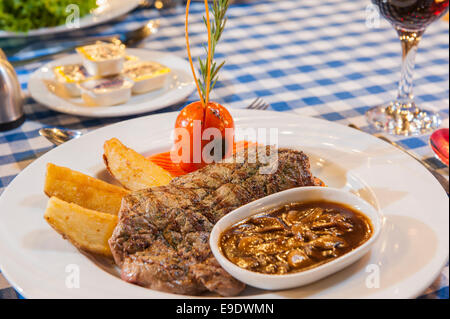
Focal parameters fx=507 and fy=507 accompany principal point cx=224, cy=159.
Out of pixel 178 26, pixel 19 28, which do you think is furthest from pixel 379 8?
pixel 19 28

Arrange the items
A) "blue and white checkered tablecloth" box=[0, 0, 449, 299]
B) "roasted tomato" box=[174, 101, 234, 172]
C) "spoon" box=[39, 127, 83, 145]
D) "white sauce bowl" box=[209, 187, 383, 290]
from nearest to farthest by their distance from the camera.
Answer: "white sauce bowl" box=[209, 187, 383, 290] < "roasted tomato" box=[174, 101, 234, 172] < "spoon" box=[39, 127, 83, 145] < "blue and white checkered tablecloth" box=[0, 0, 449, 299]

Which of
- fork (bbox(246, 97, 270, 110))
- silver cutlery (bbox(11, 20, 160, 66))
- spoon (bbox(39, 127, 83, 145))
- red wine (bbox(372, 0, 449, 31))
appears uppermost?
red wine (bbox(372, 0, 449, 31))

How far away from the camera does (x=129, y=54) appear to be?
3506 mm

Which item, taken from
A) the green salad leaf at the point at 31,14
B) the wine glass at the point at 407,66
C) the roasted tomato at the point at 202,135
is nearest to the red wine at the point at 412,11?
the wine glass at the point at 407,66

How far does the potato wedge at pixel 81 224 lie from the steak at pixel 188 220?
9 centimetres

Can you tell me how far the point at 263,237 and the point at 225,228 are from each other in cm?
14

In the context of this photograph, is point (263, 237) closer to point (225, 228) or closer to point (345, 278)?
point (225, 228)

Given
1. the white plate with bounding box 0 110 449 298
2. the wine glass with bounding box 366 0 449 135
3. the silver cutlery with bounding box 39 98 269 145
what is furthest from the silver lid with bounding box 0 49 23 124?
the wine glass with bounding box 366 0 449 135

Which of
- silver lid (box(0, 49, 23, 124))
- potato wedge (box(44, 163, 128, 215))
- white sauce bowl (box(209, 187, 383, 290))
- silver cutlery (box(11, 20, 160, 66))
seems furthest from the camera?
silver cutlery (box(11, 20, 160, 66))

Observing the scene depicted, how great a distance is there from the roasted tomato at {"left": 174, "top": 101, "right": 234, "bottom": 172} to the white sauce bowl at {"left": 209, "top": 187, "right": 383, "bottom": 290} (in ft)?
2.09

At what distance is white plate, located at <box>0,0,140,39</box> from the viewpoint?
3689 millimetres

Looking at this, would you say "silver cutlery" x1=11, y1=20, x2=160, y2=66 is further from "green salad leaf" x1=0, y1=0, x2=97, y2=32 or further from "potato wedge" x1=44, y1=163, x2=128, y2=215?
"potato wedge" x1=44, y1=163, x2=128, y2=215

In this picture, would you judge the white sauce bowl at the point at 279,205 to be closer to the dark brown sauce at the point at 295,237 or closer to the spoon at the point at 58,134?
the dark brown sauce at the point at 295,237

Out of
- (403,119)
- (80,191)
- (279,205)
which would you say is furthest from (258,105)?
(80,191)
